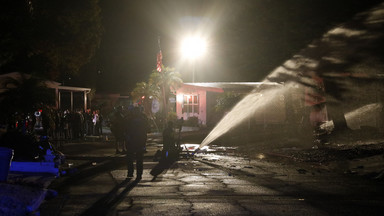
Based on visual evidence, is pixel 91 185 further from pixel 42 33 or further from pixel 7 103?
pixel 42 33

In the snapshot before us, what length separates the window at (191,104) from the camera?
3672 centimetres

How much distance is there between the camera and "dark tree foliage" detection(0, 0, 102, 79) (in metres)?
20.8

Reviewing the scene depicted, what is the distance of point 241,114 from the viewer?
32531mm

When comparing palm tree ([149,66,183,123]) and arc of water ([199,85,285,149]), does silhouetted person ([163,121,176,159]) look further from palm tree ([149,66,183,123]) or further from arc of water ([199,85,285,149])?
palm tree ([149,66,183,123])

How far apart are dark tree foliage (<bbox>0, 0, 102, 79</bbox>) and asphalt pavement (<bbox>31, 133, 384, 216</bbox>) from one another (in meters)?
10.1

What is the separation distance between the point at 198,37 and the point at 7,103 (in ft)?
79.5

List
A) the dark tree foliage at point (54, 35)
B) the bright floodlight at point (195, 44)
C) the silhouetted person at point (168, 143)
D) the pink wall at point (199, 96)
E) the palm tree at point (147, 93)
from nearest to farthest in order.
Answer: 1. the silhouetted person at point (168, 143)
2. the dark tree foliage at point (54, 35)
3. the bright floodlight at point (195, 44)
4. the pink wall at point (199, 96)
5. the palm tree at point (147, 93)

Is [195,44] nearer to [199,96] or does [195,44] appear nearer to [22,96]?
[199,96]

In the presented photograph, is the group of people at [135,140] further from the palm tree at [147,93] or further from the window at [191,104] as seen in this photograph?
the palm tree at [147,93]

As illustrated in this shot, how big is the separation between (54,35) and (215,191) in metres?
21.4

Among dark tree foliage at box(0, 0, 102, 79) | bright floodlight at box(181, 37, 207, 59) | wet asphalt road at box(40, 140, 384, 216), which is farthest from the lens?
bright floodlight at box(181, 37, 207, 59)

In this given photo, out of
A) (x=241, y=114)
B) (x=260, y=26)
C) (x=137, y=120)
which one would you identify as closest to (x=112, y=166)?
(x=137, y=120)

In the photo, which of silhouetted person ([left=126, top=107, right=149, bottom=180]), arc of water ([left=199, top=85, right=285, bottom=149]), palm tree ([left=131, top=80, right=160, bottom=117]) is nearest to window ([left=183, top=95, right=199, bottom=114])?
palm tree ([left=131, top=80, right=160, bottom=117])

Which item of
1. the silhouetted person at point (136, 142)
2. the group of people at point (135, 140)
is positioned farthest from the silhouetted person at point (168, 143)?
the silhouetted person at point (136, 142)
